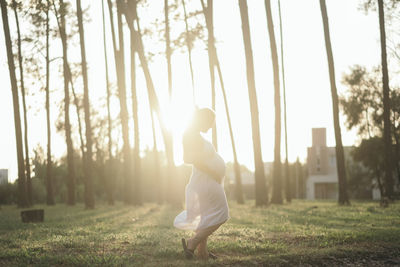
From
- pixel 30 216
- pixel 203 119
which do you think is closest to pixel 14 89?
pixel 30 216

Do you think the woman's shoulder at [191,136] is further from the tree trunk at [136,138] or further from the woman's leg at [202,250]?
the tree trunk at [136,138]

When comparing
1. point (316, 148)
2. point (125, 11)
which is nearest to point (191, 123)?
point (125, 11)

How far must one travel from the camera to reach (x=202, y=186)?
7582 mm

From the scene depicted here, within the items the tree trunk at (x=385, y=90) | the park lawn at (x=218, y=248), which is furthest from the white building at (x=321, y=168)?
the park lawn at (x=218, y=248)

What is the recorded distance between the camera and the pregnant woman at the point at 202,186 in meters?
7.52

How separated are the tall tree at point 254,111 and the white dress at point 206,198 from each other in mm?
16321

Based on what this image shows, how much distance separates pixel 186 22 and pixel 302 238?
21.7 meters

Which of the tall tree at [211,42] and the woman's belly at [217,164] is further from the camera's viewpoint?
the tall tree at [211,42]

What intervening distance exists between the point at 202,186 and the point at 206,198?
18cm

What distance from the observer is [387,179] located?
28922 millimetres

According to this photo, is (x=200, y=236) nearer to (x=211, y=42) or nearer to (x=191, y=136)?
(x=191, y=136)

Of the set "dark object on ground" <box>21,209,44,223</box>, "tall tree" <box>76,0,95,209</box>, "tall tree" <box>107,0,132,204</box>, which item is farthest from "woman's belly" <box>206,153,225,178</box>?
"tall tree" <box>107,0,132,204</box>

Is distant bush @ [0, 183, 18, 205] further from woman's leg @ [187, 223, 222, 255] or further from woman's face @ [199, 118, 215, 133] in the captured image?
woman's face @ [199, 118, 215, 133]

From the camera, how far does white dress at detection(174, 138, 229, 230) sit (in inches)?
297
